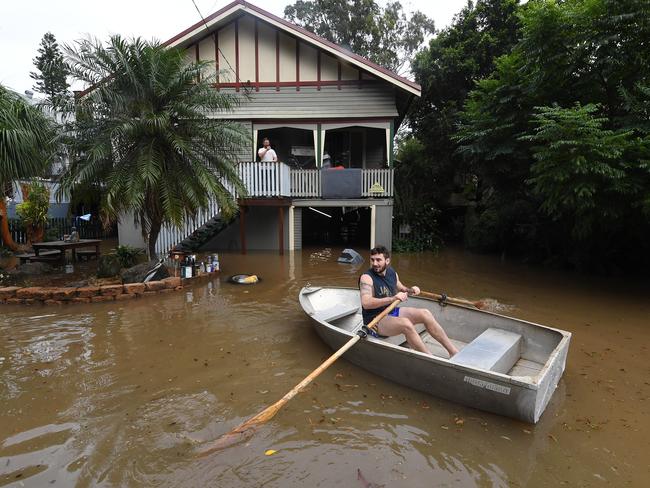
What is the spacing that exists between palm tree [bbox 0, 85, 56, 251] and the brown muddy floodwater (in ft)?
13.5

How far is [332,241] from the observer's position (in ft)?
56.6

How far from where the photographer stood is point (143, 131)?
8141 mm

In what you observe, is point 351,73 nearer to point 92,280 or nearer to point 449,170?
point 449,170

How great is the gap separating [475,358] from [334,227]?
13.7 metres

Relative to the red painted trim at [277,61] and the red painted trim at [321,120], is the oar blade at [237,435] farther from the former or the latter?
the red painted trim at [277,61]

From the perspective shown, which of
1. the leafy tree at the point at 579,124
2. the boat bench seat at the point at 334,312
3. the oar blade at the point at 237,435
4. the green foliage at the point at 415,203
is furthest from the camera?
the green foliage at the point at 415,203

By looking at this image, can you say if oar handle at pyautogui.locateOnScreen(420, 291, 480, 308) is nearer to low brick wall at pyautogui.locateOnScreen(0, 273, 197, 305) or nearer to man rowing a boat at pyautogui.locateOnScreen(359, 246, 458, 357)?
man rowing a boat at pyautogui.locateOnScreen(359, 246, 458, 357)

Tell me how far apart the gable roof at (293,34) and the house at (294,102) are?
0.10 feet

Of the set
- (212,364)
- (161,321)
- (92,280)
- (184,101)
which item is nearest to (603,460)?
(212,364)

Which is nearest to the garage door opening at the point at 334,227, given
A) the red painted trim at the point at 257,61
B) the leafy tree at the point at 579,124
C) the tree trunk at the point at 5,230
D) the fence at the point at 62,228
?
the red painted trim at the point at 257,61

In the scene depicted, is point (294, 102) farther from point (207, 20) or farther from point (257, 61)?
point (207, 20)

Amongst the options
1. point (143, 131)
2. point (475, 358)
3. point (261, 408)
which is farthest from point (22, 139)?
point (475, 358)

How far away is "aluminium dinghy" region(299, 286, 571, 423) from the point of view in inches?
138

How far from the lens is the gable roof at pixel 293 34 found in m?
13.2
